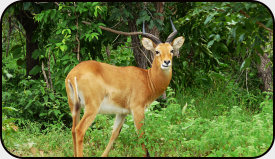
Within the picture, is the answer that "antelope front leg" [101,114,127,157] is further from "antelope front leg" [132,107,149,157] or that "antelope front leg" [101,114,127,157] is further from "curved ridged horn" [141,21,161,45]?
"curved ridged horn" [141,21,161,45]

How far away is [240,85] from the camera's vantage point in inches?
299

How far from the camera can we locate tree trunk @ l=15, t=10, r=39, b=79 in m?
6.18

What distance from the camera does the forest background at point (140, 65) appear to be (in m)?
4.94

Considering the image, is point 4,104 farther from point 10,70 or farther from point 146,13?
point 146,13

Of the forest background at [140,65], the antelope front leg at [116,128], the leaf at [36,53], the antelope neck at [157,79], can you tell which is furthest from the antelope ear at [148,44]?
the leaf at [36,53]

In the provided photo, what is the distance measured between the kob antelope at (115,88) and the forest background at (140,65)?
23cm

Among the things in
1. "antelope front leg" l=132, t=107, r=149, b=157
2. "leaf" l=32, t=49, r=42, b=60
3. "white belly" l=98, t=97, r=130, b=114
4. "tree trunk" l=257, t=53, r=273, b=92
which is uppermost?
"leaf" l=32, t=49, r=42, b=60

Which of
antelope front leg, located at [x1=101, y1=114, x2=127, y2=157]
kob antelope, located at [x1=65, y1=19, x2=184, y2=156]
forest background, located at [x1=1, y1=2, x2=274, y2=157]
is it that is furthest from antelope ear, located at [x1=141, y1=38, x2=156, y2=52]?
antelope front leg, located at [x1=101, y1=114, x2=127, y2=157]

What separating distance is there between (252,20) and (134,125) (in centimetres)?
187

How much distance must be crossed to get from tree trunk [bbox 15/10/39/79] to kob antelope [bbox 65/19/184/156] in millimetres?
1368

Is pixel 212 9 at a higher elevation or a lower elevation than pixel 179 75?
higher

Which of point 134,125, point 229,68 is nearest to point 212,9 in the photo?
point 134,125

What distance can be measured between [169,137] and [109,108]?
76 cm

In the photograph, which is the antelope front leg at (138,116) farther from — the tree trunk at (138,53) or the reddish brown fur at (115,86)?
the tree trunk at (138,53)
